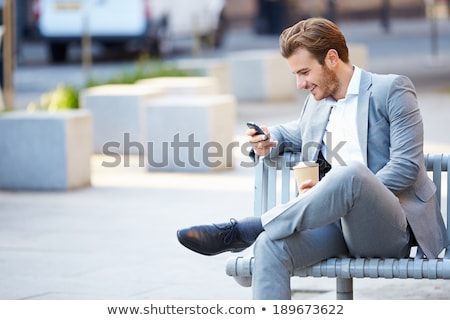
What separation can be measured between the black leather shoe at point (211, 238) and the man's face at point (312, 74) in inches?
25.9

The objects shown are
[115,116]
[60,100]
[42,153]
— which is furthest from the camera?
[60,100]

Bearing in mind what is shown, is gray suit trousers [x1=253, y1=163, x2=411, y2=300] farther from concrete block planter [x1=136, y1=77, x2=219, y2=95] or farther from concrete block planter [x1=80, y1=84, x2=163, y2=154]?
concrete block planter [x1=136, y1=77, x2=219, y2=95]

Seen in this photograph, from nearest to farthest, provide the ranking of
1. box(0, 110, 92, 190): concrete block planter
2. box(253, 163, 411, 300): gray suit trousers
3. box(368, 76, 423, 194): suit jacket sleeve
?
1. box(253, 163, 411, 300): gray suit trousers
2. box(368, 76, 423, 194): suit jacket sleeve
3. box(0, 110, 92, 190): concrete block planter

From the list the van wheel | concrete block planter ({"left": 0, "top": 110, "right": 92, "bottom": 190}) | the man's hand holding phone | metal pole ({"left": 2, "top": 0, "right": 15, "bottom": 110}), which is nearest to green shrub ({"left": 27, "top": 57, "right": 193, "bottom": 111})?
metal pole ({"left": 2, "top": 0, "right": 15, "bottom": 110})

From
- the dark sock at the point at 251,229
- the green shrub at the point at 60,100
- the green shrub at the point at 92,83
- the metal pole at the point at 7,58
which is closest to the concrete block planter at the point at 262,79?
the green shrub at the point at 92,83

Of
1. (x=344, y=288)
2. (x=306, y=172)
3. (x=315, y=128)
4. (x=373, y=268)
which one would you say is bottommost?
(x=344, y=288)

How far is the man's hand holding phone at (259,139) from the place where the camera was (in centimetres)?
506

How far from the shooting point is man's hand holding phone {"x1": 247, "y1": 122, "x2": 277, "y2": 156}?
5059 millimetres

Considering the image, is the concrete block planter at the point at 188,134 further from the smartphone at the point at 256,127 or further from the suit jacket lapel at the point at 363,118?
the suit jacket lapel at the point at 363,118

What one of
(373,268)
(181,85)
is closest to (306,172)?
(373,268)

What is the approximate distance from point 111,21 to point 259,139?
2085 centimetres

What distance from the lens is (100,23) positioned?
83.8 ft

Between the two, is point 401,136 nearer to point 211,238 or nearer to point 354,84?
point 354,84

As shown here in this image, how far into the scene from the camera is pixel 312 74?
4883 millimetres
